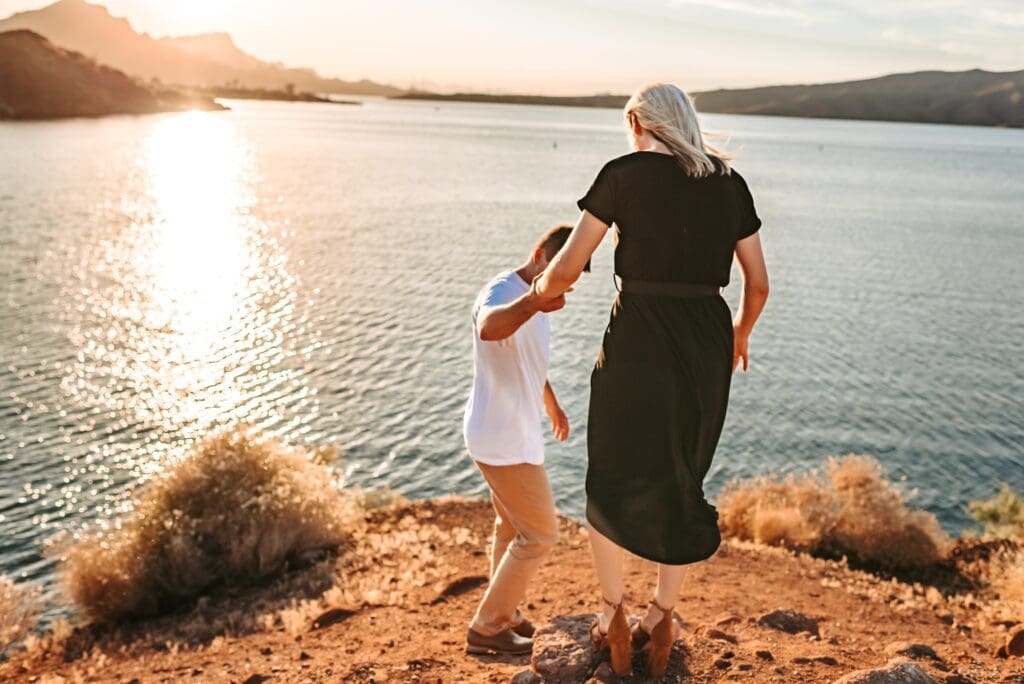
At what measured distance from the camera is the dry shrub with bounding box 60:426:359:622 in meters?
9.10

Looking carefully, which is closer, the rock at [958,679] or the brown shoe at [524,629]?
the rock at [958,679]

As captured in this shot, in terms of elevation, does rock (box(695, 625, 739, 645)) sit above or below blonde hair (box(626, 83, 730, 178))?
below

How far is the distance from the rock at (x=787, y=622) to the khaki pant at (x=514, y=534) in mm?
1999

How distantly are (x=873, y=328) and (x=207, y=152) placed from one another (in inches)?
2815

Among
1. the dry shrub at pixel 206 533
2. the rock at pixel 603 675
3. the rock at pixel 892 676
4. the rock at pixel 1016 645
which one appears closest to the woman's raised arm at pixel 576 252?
the rock at pixel 603 675

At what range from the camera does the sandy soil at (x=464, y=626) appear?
194 inches

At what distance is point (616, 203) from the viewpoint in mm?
3504

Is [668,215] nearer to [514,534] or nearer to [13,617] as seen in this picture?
[514,534]

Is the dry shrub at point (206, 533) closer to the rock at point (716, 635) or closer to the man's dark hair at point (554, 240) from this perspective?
the rock at point (716, 635)

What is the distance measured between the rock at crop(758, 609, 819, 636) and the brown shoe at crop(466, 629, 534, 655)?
5.86 feet

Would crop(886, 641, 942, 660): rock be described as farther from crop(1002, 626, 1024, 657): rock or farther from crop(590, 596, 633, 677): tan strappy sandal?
crop(590, 596, 633, 677): tan strappy sandal

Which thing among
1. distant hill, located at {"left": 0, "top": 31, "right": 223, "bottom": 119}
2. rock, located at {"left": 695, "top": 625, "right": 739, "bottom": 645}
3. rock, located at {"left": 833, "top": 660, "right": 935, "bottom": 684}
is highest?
distant hill, located at {"left": 0, "top": 31, "right": 223, "bottom": 119}

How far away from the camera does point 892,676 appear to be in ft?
13.7

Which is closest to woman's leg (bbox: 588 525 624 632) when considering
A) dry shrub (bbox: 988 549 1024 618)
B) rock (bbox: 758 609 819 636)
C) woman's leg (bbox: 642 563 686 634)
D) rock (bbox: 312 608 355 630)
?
woman's leg (bbox: 642 563 686 634)
